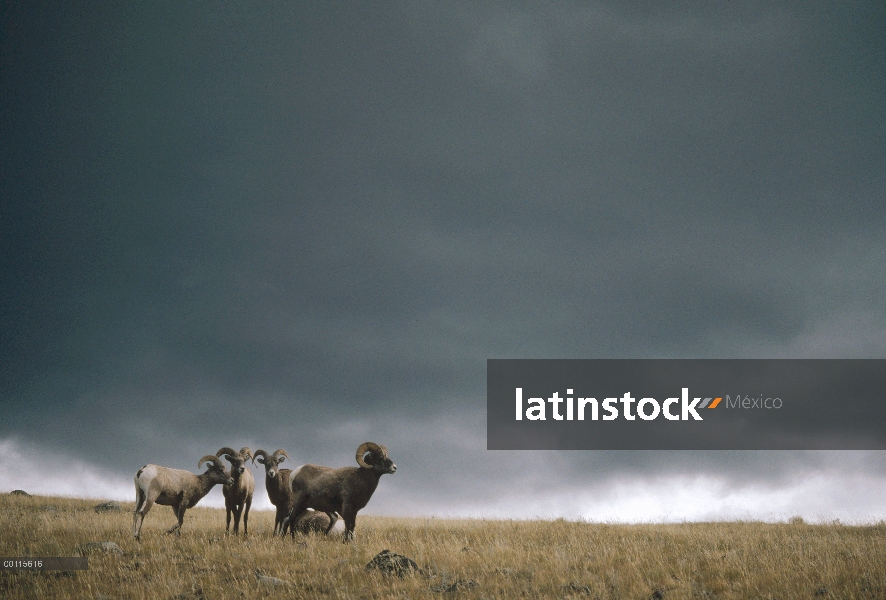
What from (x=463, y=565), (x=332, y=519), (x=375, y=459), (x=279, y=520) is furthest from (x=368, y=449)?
(x=463, y=565)

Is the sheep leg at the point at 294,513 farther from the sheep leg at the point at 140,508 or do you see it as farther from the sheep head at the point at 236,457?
the sheep leg at the point at 140,508

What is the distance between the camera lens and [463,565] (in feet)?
50.6

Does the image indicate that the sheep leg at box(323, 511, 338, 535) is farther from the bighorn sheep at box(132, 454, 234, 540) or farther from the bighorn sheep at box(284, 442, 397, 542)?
the bighorn sheep at box(132, 454, 234, 540)

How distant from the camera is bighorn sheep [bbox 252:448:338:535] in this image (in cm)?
2177

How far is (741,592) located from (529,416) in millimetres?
14006

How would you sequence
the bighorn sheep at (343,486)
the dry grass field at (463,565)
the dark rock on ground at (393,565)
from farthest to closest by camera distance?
the bighorn sheep at (343,486)
the dark rock on ground at (393,565)
the dry grass field at (463,565)

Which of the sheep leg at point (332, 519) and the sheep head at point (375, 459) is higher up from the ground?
the sheep head at point (375, 459)

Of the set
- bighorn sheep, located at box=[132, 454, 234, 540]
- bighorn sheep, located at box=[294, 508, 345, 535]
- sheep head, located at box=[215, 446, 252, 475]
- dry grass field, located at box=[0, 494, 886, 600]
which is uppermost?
sheep head, located at box=[215, 446, 252, 475]

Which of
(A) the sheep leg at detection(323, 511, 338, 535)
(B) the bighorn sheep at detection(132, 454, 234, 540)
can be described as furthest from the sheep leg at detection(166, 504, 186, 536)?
(A) the sheep leg at detection(323, 511, 338, 535)

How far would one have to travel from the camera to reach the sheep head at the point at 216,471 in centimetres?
2162

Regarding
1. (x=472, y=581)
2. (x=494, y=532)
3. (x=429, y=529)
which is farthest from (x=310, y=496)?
(x=472, y=581)

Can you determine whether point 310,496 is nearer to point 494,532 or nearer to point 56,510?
point 494,532

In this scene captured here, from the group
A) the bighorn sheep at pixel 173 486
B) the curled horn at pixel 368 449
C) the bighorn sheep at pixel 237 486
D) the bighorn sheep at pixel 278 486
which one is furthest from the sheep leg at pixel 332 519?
the bighorn sheep at pixel 173 486

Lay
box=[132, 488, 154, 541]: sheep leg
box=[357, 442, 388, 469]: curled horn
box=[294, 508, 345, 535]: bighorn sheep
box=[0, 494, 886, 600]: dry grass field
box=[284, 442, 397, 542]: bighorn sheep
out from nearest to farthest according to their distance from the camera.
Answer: box=[0, 494, 886, 600]: dry grass field, box=[132, 488, 154, 541]: sheep leg, box=[284, 442, 397, 542]: bighorn sheep, box=[357, 442, 388, 469]: curled horn, box=[294, 508, 345, 535]: bighorn sheep
